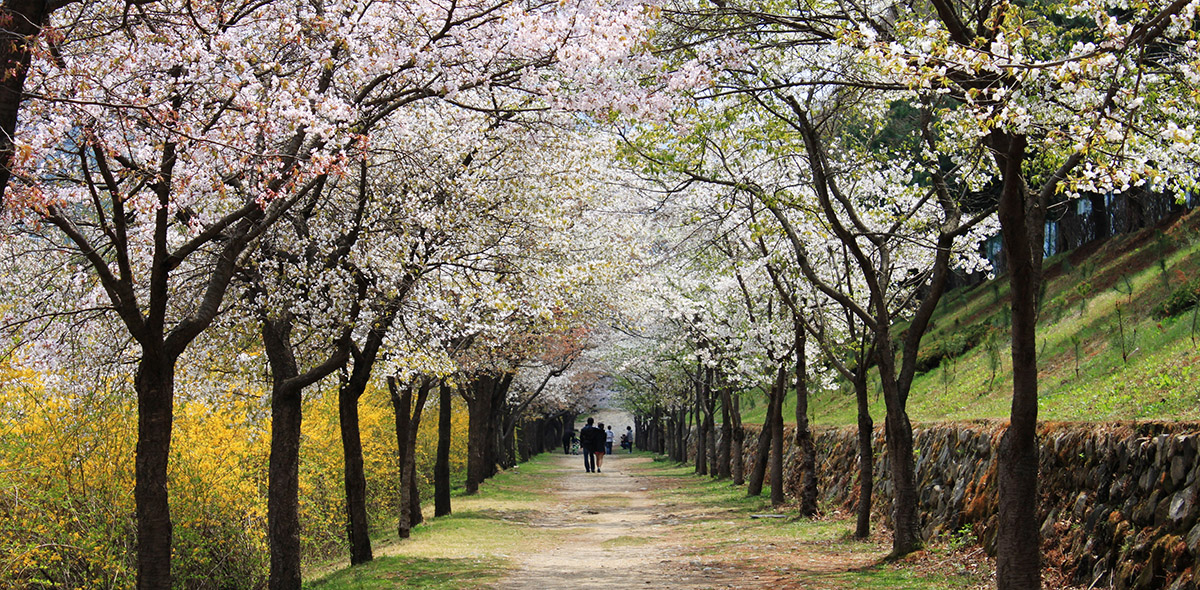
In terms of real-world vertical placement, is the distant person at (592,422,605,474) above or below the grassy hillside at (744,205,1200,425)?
below

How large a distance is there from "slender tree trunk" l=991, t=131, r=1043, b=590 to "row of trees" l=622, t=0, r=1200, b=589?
14 millimetres

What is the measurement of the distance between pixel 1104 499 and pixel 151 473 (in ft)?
25.7

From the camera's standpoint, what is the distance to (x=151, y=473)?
7.87 metres

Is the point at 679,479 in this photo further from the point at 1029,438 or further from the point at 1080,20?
the point at 1029,438

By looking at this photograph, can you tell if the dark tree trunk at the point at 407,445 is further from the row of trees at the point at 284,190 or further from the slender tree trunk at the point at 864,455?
the slender tree trunk at the point at 864,455

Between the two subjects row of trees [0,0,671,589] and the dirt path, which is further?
the dirt path

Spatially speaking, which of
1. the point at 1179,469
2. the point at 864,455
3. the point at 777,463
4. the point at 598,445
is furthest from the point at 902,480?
the point at 598,445

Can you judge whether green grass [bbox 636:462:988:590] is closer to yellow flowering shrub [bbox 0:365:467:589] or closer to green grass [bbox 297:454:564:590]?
green grass [bbox 297:454:564:590]

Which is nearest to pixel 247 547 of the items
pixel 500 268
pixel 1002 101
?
pixel 500 268

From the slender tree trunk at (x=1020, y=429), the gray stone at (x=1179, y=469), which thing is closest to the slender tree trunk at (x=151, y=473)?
the slender tree trunk at (x=1020, y=429)

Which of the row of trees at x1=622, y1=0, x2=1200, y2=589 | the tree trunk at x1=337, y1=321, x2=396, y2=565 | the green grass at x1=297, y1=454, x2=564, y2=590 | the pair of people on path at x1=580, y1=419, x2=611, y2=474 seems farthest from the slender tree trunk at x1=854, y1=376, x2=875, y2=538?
the pair of people on path at x1=580, y1=419, x2=611, y2=474

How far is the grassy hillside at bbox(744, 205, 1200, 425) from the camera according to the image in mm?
10945

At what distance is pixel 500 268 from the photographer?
42.3ft

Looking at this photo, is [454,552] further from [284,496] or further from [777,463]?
[777,463]
